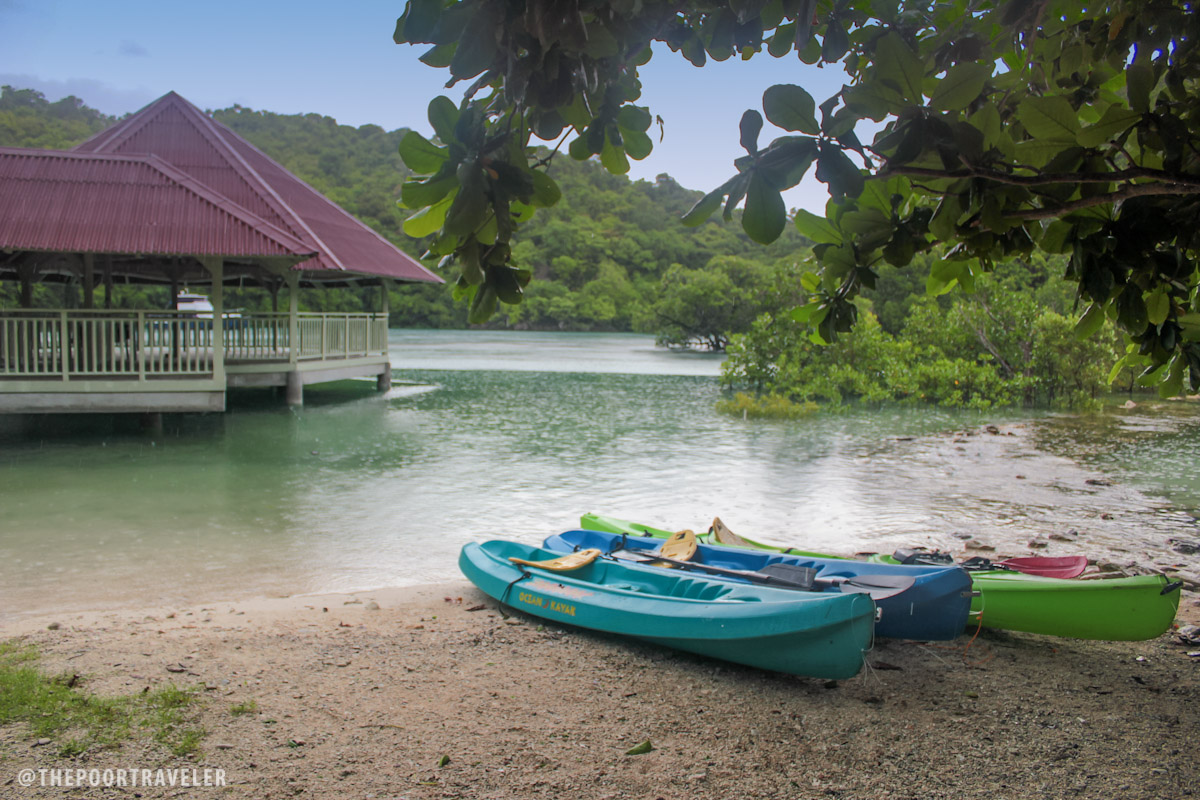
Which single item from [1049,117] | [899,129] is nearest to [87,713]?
[899,129]

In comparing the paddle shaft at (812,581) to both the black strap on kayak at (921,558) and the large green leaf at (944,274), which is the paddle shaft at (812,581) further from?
the large green leaf at (944,274)

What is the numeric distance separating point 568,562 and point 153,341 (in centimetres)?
1096

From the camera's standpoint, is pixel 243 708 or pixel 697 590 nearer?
pixel 243 708

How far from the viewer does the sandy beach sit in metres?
3.14

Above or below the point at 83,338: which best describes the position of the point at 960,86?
above

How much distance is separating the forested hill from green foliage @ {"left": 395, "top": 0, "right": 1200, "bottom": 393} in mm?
46549

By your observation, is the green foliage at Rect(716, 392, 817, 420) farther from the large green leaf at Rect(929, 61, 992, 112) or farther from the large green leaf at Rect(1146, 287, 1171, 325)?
the large green leaf at Rect(929, 61, 992, 112)

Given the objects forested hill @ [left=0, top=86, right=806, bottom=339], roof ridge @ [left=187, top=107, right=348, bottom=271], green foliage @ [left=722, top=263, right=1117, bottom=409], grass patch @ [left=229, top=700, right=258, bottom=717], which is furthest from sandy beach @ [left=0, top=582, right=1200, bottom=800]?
forested hill @ [left=0, top=86, right=806, bottom=339]

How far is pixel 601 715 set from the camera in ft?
12.5

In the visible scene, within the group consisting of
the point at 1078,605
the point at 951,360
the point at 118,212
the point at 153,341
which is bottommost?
the point at 1078,605

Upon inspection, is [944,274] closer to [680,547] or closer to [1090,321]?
[1090,321]

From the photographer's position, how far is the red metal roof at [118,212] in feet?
41.5

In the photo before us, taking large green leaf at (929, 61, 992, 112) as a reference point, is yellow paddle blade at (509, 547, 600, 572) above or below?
below

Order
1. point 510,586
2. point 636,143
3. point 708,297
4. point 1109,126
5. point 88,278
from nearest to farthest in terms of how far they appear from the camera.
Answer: point 1109,126 < point 636,143 < point 510,586 < point 88,278 < point 708,297
